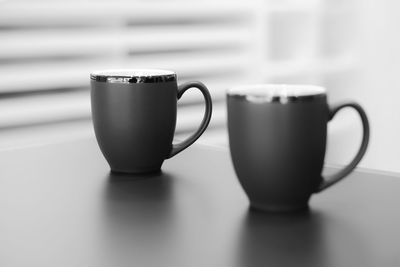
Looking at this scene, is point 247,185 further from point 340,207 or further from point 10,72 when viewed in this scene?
point 10,72

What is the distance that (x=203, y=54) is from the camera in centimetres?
254

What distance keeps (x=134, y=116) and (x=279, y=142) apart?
0.23m

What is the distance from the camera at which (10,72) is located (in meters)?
2.03

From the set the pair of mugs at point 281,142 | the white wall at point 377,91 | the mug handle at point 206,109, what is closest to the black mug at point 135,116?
the mug handle at point 206,109

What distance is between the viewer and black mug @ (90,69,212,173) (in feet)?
2.77

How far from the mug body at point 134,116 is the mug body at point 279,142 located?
0.55ft

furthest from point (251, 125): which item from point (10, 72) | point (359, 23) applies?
point (359, 23)

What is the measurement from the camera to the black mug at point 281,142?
68cm

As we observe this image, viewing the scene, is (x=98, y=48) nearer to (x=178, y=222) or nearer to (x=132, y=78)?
(x=132, y=78)

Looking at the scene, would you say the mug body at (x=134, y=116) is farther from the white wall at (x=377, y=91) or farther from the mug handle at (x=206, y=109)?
the white wall at (x=377, y=91)

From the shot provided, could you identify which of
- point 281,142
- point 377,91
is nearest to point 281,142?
point 281,142

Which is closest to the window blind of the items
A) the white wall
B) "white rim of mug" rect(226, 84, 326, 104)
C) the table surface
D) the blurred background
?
the blurred background

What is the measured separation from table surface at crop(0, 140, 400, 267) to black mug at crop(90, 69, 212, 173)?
0.10 ft

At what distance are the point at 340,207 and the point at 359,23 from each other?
8.81 ft
